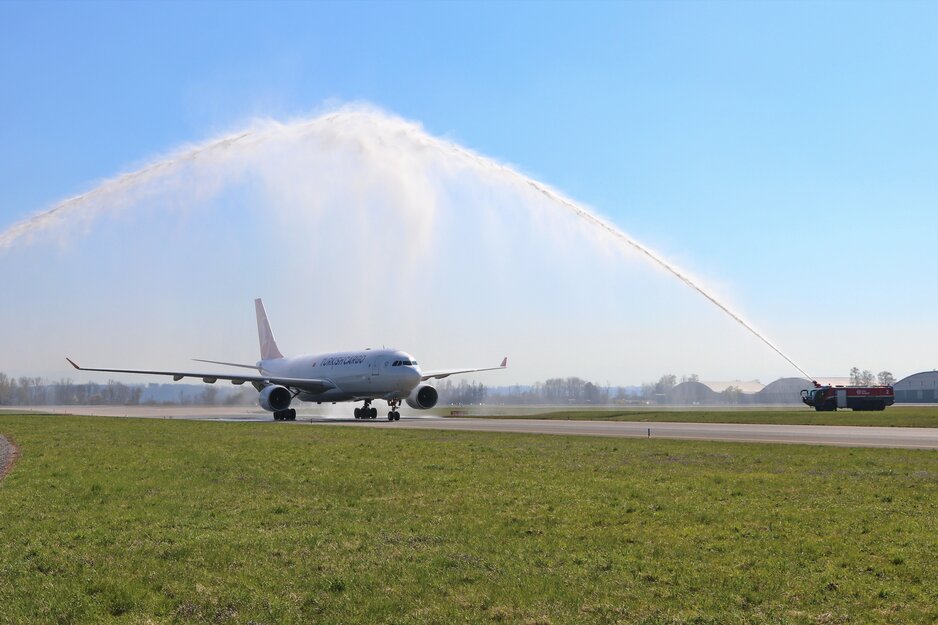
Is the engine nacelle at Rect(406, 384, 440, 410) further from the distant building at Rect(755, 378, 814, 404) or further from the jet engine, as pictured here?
the distant building at Rect(755, 378, 814, 404)

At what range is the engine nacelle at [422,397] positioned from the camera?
61.2 metres

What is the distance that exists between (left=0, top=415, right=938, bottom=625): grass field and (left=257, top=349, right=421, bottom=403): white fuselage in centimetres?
3578

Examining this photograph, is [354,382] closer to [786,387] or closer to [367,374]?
[367,374]

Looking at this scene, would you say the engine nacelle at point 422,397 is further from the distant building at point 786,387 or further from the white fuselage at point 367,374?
the distant building at point 786,387

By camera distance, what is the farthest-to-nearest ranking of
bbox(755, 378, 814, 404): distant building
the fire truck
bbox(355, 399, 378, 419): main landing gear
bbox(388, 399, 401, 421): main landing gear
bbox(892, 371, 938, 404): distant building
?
1. bbox(755, 378, 814, 404): distant building
2. bbox(892, 371, 938, 404): distant building
3. the fire truck
4. bbox(355, 399, 378, 419): main landing gear
5. bbox(388, 399, 401, 421): main landing gear

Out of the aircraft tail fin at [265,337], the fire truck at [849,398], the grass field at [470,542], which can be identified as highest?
the aircraft tail fin at [265,337]

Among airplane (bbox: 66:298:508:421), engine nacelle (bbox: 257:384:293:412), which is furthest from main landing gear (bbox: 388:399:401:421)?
engine nacelle (bbox: 257:384:293:412)

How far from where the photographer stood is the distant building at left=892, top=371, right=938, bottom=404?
15425 centimetres

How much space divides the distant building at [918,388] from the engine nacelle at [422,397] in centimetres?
12678

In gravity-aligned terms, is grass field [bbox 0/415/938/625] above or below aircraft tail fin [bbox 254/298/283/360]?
below

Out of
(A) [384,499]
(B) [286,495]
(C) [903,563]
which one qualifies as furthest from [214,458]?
(C) [903,563]

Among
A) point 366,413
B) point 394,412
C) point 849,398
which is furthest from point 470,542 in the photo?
point 849,398

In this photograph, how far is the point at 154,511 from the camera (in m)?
14.8

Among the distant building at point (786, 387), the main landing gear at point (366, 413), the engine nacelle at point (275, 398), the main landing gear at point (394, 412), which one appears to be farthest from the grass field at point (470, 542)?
the distant building at point (786, 387)
